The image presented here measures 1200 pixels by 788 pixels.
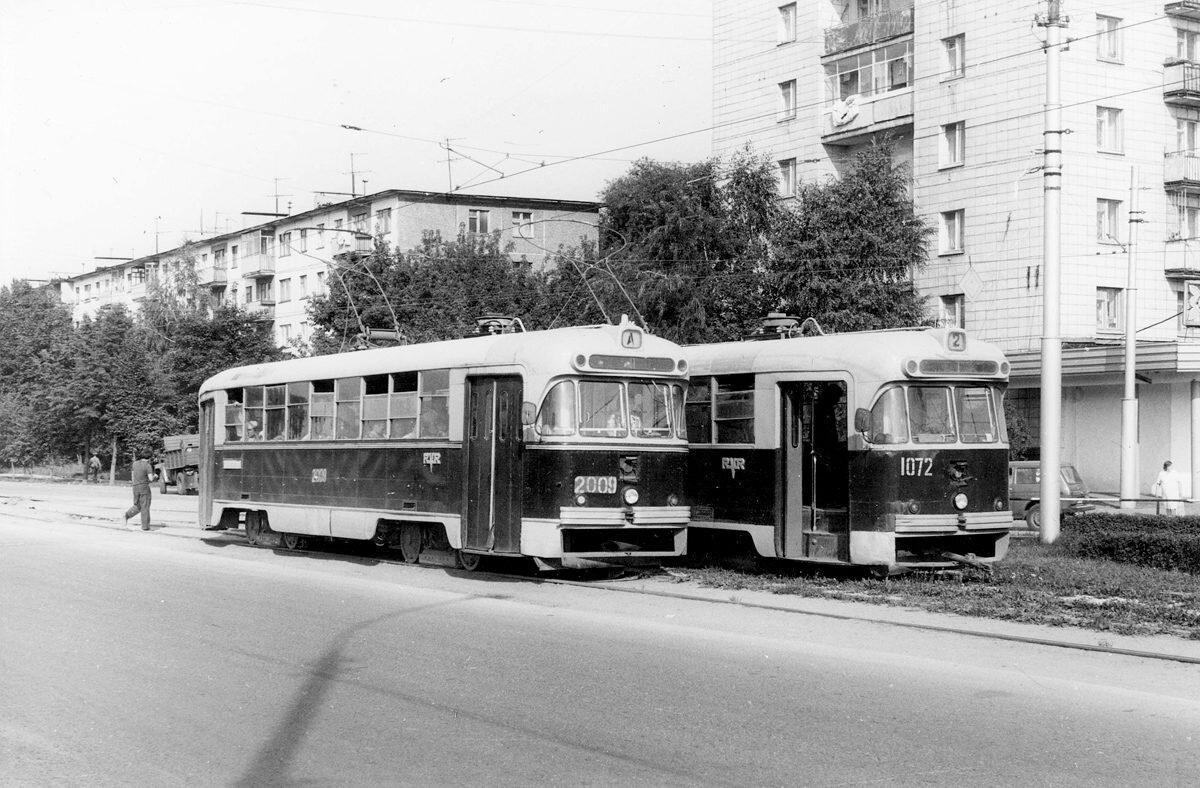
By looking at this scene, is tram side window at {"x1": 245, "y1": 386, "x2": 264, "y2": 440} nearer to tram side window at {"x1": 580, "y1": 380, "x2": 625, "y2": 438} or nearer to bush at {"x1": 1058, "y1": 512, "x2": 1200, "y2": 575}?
tram side window at {"x1": 580, "y1": 380, "x2": 625, "y2": 438}

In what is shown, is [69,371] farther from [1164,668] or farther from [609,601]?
[1164,668]

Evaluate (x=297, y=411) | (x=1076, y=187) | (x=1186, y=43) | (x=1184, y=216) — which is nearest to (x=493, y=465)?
(x=297, y=411)

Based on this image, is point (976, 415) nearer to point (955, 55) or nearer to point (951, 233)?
point (951, 233)

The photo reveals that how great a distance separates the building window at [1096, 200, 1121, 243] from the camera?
136 feet

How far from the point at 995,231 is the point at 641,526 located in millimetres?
29826

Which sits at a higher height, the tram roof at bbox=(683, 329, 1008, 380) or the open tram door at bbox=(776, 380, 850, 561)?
the tram roof at bbox=(683, 329, 1008, 380)

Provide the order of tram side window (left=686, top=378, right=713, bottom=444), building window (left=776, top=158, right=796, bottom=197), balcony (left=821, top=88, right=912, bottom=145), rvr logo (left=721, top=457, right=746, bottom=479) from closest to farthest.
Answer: rvr logo (left=721, top=457, right=746, bottom=479)
tram side window (left=686, top=378, right=713, bottom=444)
balcony (left=821, top=88, right=912, bottom=145)
building window (left=776, top=158, right=796, bottom=197)

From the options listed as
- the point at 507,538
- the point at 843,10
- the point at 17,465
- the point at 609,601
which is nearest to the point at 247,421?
the point at 507,538

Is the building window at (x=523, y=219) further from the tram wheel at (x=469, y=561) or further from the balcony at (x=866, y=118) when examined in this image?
the tram wheel at (x=469, y=561)

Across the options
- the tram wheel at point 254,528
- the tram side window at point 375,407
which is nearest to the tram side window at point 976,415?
the tram side window at point 375,407

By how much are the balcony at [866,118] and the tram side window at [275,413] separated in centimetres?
3010

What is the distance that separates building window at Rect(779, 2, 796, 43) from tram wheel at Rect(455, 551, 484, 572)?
37203 mm

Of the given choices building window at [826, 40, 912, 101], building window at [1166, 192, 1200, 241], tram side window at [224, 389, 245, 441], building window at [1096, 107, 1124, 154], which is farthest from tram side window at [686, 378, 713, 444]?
building window at [826, 40, 912, 101]

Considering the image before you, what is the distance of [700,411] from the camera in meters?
17.9
